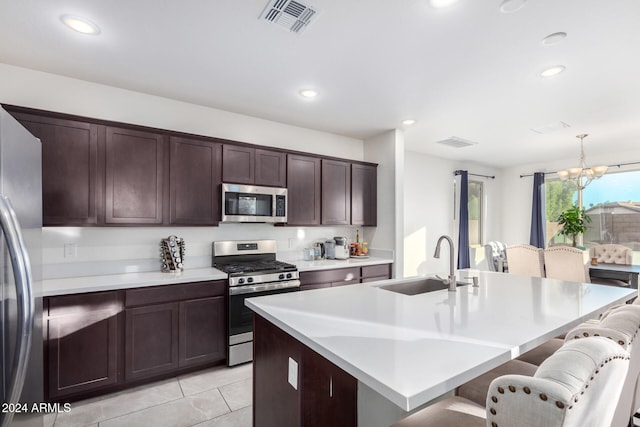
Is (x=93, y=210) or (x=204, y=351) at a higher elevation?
(x=93, y=210)

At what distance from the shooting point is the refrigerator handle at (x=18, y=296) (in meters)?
1.09

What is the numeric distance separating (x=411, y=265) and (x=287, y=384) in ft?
14.1

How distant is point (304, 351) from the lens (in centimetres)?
133

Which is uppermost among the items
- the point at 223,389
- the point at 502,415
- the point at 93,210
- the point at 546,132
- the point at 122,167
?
the point at 546,132

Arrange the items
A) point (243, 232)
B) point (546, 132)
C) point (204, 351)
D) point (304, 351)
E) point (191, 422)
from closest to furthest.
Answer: point (304, 351)
point (191, 422)
point (204, 351)
point (243, 232)
point (546, 132)

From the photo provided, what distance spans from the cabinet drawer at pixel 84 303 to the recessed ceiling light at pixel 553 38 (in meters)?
3.66

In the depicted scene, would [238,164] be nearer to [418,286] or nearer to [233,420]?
[418,286]

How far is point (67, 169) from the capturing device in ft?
8.12

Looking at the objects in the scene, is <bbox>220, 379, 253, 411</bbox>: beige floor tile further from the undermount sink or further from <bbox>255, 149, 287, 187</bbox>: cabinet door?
<bbox>255, 149, 287, 187</bbox>: cabinet door

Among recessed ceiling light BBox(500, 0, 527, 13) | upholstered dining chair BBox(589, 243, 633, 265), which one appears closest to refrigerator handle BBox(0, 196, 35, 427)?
recessed ceiling light BBox(500, 0, 527, 13)

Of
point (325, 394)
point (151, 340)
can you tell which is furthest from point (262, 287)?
point (325, 394)

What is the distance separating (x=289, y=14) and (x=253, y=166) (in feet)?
5.78

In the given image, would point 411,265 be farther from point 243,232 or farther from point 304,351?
point 304,351


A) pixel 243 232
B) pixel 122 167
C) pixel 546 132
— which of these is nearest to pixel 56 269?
pixel 122 167
